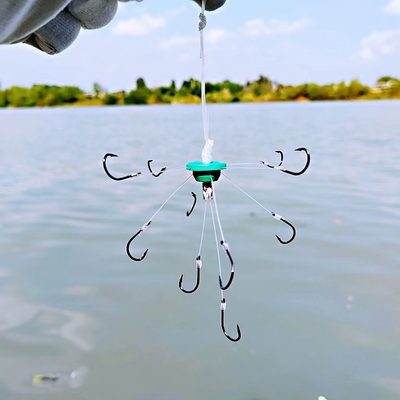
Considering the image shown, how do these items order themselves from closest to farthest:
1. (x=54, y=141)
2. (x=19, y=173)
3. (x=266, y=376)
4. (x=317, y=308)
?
(x=266, y=376)
(x=317, y=308)
(x=19, y=173)
(x=54, y=141)

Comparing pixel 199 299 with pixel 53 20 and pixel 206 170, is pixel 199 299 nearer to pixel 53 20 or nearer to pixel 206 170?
pixel 206 170

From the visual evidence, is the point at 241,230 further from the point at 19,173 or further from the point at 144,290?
the point at 19,173

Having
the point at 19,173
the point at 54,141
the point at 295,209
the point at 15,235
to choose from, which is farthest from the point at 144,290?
the point at 54,141

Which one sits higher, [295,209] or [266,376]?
[266,376]

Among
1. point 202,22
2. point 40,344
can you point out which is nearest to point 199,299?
point 40,344

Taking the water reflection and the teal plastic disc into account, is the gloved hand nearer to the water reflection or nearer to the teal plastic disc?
the teal plastic disc

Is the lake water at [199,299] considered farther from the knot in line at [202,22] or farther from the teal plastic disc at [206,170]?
the knot in line at [202,22]
